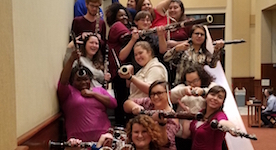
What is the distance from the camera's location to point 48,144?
179 centimetres

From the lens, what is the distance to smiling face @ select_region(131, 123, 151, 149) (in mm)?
1472

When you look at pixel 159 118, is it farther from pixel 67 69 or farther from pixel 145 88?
pixel 67 69

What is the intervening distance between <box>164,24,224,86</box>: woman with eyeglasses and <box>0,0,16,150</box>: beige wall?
1182 millimetres

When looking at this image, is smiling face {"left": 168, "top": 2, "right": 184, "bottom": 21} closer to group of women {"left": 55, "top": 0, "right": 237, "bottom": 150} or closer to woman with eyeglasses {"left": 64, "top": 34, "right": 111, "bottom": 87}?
group of women {"left": 55, "top": 0, "right": 237, "bottom": 150}

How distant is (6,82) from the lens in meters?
1.08

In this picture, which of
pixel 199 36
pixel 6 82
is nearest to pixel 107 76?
pixel 199 36

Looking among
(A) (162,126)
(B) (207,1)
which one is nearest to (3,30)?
(A) (162,126)

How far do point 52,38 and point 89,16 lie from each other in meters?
0.47

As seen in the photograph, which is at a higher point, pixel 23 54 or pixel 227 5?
pixel 227 5

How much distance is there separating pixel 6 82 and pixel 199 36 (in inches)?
54.0

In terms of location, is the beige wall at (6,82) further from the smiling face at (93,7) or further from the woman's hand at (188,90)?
the smiling face at (93,7)

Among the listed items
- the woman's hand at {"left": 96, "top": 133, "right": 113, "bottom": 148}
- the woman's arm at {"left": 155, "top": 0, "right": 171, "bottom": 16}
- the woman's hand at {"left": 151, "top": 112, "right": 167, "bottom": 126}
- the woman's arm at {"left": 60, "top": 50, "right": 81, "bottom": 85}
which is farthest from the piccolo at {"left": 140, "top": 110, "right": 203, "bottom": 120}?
the woman's arm at {"left": 155, "top": 0, "right": 171, "bottom": 16}

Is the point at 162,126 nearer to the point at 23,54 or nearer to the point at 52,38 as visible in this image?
the point at 23,54

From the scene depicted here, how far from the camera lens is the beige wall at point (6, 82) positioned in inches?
41.4
